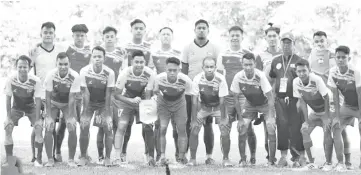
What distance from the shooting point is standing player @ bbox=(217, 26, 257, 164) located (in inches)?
313

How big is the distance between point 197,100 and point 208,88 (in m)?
0.24

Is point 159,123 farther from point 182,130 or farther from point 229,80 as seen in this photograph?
point 229,80

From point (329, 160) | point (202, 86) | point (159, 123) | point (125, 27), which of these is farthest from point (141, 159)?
point (125, 27)

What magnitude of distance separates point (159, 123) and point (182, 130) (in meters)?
0.48

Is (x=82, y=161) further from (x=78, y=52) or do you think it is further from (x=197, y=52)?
(x=197, y=52)

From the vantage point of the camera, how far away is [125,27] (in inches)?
698

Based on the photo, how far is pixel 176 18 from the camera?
719 inches

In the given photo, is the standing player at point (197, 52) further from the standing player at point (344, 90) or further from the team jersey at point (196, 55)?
the standing player at point (344, 90)

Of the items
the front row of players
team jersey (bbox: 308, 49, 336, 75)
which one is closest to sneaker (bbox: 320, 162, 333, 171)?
the front row of players

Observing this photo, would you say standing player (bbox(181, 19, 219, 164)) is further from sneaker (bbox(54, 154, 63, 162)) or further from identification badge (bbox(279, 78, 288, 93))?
sneaker (bbox(54, 154, 63, 162))

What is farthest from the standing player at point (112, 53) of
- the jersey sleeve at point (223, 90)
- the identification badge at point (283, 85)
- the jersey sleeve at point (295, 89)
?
the jersey sleeve at point (295, 89)

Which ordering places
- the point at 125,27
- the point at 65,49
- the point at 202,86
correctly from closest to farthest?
1. the point at 202,86
2. the point at 65,49
3. the point at 125,27

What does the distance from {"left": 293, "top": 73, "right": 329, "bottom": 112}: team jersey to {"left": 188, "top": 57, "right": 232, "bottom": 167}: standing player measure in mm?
1010

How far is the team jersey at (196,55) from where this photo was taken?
8.27 m
